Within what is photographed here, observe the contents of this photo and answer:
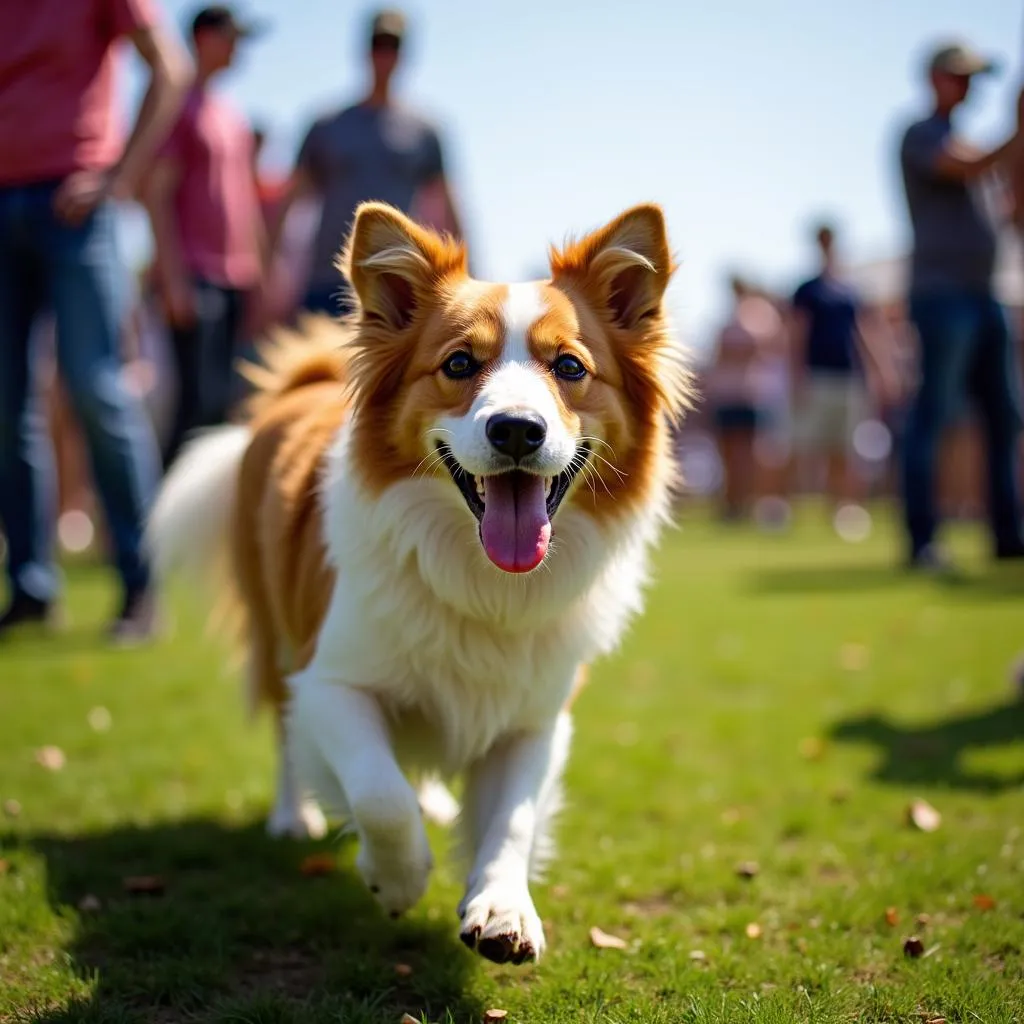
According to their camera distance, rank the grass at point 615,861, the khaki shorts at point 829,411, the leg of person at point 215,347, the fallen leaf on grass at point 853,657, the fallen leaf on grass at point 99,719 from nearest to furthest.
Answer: the grass at point 615,861 < the fallen leaf on grass at point 99,719 < the fallen leaf on grass at point 853,657 < the leg of person at point 215,347 < the khaki shorts at point 829,411

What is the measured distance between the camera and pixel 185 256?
7410 mm

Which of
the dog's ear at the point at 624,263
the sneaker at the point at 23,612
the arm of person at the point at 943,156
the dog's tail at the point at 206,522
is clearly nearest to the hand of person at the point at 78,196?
the dog's tail at the point at 206,522

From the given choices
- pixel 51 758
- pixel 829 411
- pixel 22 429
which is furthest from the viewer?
pixel 829 411

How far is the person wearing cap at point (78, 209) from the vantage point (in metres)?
5.08

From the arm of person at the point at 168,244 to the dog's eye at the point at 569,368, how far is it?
4782mm

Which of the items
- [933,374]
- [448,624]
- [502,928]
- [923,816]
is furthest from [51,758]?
[933,374]

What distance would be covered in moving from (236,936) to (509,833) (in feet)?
2.42

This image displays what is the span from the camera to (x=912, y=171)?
25.2 feet

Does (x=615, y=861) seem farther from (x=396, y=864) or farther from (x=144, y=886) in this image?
(x=144, y=886)

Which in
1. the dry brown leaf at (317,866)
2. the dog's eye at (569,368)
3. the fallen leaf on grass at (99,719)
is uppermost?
the dog's eye at (569,368)

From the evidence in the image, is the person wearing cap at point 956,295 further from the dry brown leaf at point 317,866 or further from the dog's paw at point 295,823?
the dry brown leaf at point 317,866

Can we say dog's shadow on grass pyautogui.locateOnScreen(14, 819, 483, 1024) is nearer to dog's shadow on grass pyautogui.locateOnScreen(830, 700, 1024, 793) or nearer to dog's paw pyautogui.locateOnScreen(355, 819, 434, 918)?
dog's paw pyautogui.locateOnScreen(355, 819, 434, 918)

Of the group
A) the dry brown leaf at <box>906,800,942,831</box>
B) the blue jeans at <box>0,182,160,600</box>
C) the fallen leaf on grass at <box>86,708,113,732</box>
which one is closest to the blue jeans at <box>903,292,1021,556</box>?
the dry brown leaf at <box>906,800,942,831</box>

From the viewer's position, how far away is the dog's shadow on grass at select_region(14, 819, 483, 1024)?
243 centimetres
